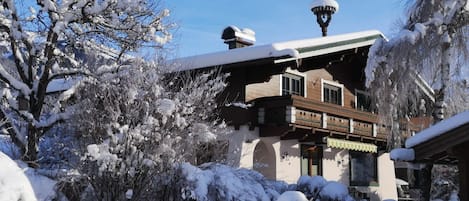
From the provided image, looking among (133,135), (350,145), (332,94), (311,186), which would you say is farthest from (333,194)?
(332,94)

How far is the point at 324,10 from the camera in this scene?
79.8 ft

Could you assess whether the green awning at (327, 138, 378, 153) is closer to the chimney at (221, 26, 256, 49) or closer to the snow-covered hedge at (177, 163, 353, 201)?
the chimney at (221, 26, 256, 49)

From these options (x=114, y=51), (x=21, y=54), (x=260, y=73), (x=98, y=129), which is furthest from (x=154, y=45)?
(x=260, y=73)

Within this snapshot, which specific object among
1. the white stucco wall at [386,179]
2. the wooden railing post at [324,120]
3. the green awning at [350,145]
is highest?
the wooden railing post at [324,120]

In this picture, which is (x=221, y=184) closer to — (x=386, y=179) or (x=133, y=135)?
(x=133, y=135)

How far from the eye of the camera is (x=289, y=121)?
17.8 meters

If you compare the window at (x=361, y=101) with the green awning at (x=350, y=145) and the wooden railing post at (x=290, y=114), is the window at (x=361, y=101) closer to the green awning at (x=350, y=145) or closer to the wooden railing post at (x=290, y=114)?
the green awning at (x=350, y=145)

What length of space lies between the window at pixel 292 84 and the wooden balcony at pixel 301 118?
4.99 ft

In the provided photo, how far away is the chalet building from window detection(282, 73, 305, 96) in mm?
34

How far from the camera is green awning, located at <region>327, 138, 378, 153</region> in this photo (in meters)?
20.0

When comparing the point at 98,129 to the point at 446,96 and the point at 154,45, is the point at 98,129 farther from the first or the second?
the point at 446,96

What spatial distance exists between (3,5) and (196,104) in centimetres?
461

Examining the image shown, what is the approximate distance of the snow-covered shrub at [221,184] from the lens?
10.2m

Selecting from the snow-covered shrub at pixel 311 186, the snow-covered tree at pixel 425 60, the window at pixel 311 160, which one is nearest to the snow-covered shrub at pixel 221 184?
the snow-covered shrub at pixel 311 186
